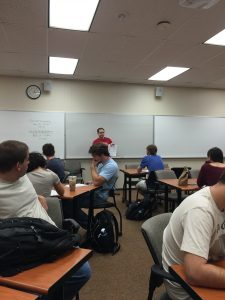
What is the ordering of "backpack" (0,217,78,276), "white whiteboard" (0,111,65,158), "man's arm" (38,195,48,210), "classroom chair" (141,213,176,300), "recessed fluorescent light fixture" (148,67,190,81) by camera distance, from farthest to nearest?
"white whiteboard" (0,111,65,158)
"recessed fluorescent light fixture" (148,67,190,81)
"man's arm" (38,195,48,210)
"classroom chair" (141,213,176,300)
"backpack" (0,217,78,276)

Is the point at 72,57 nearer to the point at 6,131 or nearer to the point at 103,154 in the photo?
the point at 103,154

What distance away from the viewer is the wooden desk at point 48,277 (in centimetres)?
109

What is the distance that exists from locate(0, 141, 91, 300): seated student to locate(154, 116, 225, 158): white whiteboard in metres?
5.63

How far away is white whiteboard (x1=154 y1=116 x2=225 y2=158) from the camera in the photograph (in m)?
7.11

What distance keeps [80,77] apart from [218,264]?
18.2 ft

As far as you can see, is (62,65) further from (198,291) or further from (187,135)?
(198,291)

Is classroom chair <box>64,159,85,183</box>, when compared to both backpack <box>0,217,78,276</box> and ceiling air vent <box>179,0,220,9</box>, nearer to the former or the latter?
ceiling air vent <box>179,0,220,9</box>

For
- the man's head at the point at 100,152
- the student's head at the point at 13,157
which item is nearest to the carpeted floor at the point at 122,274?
the man's head at the point at 100,152

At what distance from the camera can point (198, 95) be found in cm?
730

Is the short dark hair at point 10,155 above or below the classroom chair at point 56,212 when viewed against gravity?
above

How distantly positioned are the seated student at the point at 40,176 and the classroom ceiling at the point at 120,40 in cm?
163

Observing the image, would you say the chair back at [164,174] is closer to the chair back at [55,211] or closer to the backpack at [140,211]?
the backpack at [140,211]

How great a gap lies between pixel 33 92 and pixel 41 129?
845mm

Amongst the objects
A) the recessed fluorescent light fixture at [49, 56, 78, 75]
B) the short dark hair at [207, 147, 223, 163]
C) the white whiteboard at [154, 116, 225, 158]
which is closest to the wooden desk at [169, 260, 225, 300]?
the short dark hair at [207, 147, 223, 163]
